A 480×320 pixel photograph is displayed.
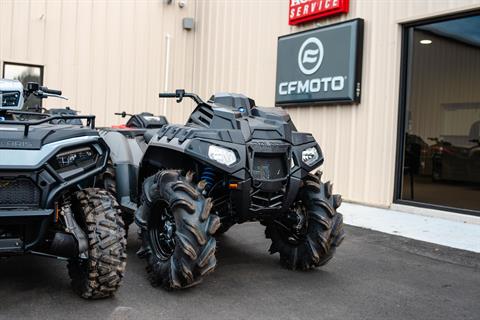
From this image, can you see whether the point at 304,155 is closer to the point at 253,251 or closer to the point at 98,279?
the point at 253,251

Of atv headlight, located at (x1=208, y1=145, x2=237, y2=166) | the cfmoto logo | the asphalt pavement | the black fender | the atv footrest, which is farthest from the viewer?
the cfmoto logo

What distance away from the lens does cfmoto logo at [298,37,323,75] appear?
8.88m

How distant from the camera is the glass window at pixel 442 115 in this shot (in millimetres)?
7195

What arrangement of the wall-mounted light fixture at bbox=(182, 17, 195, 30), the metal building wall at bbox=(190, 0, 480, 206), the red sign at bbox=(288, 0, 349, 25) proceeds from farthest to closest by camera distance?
the wall-mounted light fixture at bbox=(182, 17, 195, 30) < the red sign at bbox=(288, 0, 349, 25) < the metal building wall at bbox=(190, 0, 480, 206)

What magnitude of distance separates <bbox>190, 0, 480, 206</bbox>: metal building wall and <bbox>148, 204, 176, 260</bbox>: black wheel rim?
Result: 4.90 m

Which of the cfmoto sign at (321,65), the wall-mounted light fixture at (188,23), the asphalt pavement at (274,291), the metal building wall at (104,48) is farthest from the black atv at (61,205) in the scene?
Answer: the wall-mounted light fixture at (188,23)

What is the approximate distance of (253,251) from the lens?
5258 mm

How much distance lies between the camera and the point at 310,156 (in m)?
4.21

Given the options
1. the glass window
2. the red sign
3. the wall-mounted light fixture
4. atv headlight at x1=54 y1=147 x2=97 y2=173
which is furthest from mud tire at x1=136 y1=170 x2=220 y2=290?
the wall-mounted light fixture

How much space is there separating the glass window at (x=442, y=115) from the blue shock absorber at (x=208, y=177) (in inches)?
184

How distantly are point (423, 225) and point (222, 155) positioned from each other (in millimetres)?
4117

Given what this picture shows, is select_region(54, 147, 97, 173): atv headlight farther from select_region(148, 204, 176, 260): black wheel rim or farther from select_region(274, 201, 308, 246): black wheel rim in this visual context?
select_region(274, 201, 308, 246): black wheel rim

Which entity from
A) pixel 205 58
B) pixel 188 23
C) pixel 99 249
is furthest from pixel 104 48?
pixel 99 249

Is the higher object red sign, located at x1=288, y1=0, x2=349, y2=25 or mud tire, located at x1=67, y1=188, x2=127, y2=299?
red sign, located at x1=288, y1=0, x2=349, y2=25
